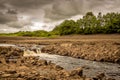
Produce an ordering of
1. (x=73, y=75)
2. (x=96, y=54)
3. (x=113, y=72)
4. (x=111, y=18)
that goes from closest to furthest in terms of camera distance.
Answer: (x=73, y=75) < (x=113, y=72) < (x=96, y=54) < (x=111, y=18)

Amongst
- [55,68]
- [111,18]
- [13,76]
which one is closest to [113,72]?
[55,68]

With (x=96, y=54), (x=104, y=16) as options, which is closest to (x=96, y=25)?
(x=104, y=16)

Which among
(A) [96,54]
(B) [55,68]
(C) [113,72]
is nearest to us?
(B) [55,68]

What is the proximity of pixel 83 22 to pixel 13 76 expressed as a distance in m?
105

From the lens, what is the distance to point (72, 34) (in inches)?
4978

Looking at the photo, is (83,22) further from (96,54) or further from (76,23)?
(96,54)

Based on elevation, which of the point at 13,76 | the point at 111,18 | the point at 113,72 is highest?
the point at 111,18

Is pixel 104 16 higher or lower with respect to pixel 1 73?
higher

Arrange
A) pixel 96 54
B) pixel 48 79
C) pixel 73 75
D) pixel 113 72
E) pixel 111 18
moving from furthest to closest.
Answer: pixel 111 18 < pixel 96 54 < pixel 113 72 < pixel 73 75 < pixel 48 79

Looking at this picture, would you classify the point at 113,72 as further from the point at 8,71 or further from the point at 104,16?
the point at 104,16

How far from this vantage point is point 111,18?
107 meters

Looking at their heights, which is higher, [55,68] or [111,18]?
[111,18]

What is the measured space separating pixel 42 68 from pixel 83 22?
99.0 meters

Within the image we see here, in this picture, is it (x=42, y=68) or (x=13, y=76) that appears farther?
(x=42, y=68)
